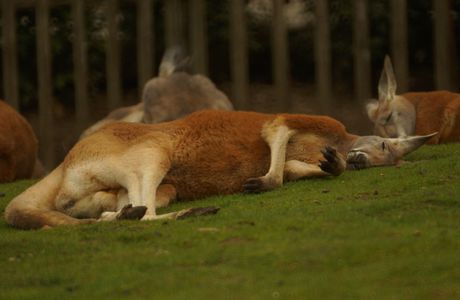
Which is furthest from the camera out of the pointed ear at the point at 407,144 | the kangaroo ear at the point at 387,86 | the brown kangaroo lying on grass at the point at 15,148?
the kangaroo ear at the point at 387,86

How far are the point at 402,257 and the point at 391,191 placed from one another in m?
2.28

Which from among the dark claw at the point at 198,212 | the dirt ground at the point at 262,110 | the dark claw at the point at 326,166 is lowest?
the dirt ground at the point at 262,110

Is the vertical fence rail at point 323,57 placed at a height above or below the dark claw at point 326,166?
above

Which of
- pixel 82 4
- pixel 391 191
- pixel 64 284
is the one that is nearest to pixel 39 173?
pixel 82 4

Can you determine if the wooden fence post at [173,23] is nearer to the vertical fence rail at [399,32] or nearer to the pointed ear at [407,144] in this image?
the vertical fence rail at [399,32]

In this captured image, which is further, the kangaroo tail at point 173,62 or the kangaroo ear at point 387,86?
the kangaroo tail at point 173,62

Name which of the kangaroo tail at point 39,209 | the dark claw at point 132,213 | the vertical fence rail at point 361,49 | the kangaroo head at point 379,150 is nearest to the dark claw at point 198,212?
A: the dark claw at point 132,213

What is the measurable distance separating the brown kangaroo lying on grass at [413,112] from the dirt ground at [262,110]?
1.09 feet

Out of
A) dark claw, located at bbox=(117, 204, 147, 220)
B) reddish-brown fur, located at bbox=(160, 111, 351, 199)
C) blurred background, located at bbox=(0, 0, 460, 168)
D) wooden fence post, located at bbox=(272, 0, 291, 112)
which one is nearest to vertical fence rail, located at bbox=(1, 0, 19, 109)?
blurred background, located at bbox=(0, 0, 460, 168)

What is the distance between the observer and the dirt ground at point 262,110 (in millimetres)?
15125

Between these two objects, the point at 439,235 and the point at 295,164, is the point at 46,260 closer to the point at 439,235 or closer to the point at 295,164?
the point at 439,235

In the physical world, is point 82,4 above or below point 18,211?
above

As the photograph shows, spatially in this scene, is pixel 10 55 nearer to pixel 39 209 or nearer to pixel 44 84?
pixel 44 84

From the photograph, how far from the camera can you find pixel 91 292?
7.30 meters
